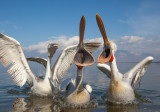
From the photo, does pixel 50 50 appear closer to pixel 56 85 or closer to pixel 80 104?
pixel 56 85

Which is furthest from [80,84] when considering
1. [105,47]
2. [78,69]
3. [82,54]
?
[105,47]

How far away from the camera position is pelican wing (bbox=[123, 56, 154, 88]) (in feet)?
18.4

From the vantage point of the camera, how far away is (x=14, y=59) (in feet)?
21.2

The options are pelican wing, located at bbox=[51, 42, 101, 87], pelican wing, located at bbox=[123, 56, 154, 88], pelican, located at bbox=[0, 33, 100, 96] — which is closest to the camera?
pelican wing, located at bbox=[123, 56, 154, 88]

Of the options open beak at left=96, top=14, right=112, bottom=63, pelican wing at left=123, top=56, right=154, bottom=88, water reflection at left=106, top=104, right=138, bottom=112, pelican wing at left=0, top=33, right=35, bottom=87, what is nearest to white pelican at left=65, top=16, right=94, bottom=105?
open beak at left=96, top=14, right=112, bottom=63

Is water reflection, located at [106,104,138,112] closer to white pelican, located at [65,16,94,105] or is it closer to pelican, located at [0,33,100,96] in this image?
white pelican, located at [65,16,94,105]

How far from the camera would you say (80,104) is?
4.77 meters

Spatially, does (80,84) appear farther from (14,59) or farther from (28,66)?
(14,59)

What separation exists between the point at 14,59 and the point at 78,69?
10.4 feet

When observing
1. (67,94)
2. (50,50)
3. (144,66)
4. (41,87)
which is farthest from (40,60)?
(144,66)

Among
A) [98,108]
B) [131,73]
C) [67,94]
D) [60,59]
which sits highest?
[60,59]

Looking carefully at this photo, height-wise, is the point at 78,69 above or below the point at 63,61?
below

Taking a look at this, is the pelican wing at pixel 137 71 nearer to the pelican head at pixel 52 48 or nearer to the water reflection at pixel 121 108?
the water reflection at pixel 121 108

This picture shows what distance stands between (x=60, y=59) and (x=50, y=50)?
0.69 meters
